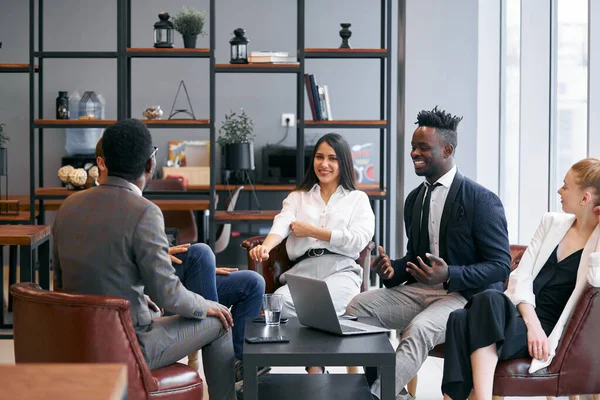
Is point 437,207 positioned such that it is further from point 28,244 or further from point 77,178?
point 77,178

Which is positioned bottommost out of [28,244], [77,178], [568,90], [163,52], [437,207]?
[28,244]

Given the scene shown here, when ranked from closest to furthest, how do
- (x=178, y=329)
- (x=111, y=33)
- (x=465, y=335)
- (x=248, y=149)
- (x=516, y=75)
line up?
1. (x=178, y=329)
2. (x=465, y=335)
3. (x=516, y=75)
4. (x=248, y=149)
5. (x=111, y=33)

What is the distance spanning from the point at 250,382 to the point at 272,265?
55.4 inches

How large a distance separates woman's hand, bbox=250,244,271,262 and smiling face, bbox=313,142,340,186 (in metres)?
0.49

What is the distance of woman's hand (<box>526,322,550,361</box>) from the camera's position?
3.01 meters

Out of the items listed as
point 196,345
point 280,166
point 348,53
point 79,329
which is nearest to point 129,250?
point 79,329

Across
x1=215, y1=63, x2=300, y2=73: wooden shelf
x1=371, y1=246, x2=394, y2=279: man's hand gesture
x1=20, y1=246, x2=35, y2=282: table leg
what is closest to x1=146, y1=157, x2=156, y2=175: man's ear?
x1=371, y1=246, x2=394, y2=279: man's hand gesture

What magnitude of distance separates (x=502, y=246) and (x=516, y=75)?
7.63 ft

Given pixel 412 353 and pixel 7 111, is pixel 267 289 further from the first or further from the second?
pixel 7 111

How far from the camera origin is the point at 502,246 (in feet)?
11.6

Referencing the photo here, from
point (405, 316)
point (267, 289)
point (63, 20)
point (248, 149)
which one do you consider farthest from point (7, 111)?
point (405, 316)

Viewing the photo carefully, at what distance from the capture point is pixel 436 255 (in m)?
3.71

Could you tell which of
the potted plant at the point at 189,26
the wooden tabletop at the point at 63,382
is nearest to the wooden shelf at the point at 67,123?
the potted plant at the point at 189,26

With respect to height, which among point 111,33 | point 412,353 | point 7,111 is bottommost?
point 412,353
